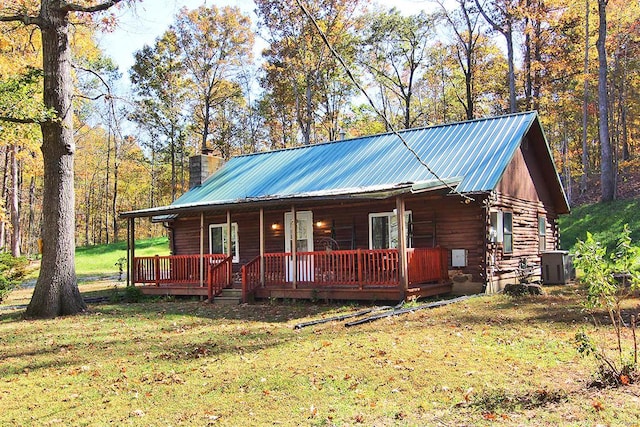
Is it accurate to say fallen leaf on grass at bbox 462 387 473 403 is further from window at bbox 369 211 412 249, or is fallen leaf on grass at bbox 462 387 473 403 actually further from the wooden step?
window at bbox 369 211 412 249

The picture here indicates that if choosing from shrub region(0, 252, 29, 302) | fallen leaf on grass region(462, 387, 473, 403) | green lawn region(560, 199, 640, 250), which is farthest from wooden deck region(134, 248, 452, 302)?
green lawn region(560, 199, 640, 250)

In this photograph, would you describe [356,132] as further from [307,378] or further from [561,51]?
[307,378]

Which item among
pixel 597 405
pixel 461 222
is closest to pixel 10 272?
pixel 461 222

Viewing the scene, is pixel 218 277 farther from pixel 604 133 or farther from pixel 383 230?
pixel 604 133

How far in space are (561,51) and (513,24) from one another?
4102mm

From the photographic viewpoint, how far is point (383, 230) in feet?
56.1

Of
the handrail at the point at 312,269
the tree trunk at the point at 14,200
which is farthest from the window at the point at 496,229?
the tree trunk at the point at 14,200

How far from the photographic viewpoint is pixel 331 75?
37.3m

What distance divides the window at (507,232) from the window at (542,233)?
131 inches

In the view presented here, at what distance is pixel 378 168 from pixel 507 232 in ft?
14.9

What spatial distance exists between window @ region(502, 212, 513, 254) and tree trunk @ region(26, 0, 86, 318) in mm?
12216

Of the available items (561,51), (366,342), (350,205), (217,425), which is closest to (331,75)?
(561,51)

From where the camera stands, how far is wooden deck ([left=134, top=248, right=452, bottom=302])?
13.7m

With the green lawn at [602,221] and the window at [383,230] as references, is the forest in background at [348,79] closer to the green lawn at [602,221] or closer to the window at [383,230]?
the green lawn at [602,221]
